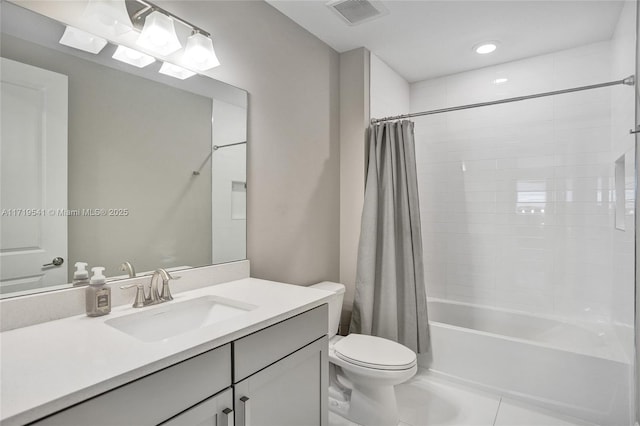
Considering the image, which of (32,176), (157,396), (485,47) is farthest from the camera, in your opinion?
(485,47)

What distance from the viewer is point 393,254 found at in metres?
2.41

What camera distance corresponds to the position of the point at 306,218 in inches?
91.4

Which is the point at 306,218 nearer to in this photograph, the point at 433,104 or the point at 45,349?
the point at 45,349

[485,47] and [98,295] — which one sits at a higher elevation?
[485,47]

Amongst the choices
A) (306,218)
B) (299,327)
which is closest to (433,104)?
(306,218)

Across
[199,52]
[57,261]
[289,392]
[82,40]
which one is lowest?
[289,392]

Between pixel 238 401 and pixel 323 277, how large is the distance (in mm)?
1473

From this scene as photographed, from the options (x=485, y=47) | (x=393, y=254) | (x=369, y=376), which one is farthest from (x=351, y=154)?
(x=369, y=376)

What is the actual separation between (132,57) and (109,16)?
0.15 m

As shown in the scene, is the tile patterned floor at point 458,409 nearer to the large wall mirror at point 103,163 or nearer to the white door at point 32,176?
the large wall mirror at point 103,163

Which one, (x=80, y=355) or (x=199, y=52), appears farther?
(x=199, y=52)

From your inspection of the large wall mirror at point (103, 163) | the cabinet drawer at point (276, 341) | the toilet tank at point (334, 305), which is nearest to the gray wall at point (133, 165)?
the large wall mirror at point (103, 163)

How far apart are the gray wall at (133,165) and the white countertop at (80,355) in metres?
0.27

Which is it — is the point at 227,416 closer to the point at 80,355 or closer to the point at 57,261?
the point at 80,355
